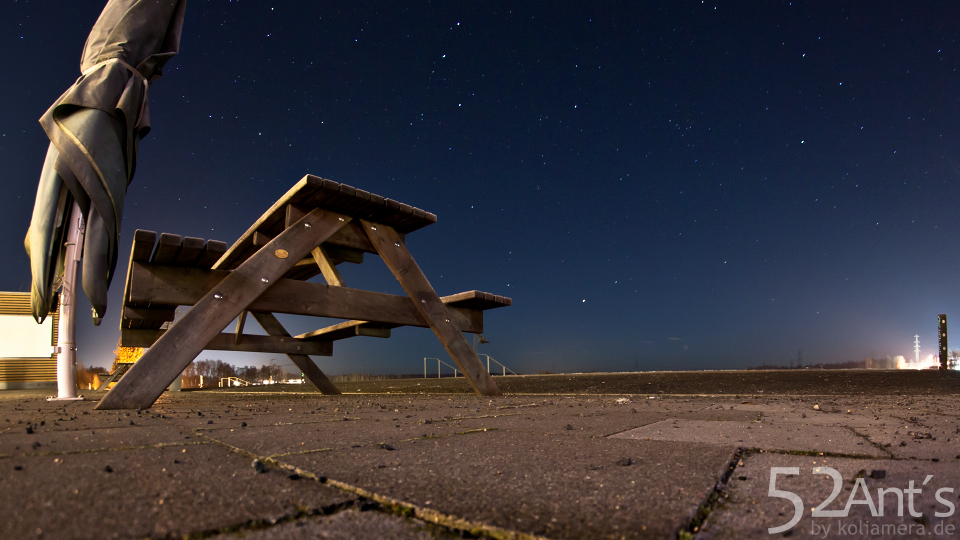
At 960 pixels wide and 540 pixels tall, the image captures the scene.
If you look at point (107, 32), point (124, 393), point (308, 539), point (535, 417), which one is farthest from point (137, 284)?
point (308, 539)

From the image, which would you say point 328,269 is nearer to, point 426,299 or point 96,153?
point 426,299

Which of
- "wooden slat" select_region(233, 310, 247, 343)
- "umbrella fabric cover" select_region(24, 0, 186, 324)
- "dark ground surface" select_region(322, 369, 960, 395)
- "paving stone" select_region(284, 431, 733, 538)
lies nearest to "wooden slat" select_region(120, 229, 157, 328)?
"umbrella fabric cover" select_region(24, 0, 186, 324)

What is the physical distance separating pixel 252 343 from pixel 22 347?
14180mm

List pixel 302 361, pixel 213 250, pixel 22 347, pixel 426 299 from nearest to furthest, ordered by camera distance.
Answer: pixel 213 250
pixel 426 299
pixel 302 361
pixel 22 347

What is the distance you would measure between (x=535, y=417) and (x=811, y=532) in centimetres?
185

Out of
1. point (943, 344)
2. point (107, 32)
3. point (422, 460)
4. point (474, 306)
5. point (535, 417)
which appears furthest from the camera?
point (943, 344)

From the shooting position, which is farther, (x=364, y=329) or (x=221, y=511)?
(x=364, y=329)

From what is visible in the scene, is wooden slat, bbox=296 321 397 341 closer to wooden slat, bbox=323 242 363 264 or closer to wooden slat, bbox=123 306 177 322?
wooden slat, bbox=323 242 363 264

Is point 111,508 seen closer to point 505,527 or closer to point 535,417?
point 505,527

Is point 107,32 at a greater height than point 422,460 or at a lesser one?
greater

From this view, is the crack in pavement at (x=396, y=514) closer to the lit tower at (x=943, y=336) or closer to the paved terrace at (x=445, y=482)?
the paved terrace at (x=445, y=482)

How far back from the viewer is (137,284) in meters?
3.30

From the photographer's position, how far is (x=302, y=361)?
6.16m

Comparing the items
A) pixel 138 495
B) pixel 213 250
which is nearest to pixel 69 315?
pixel 213 250
